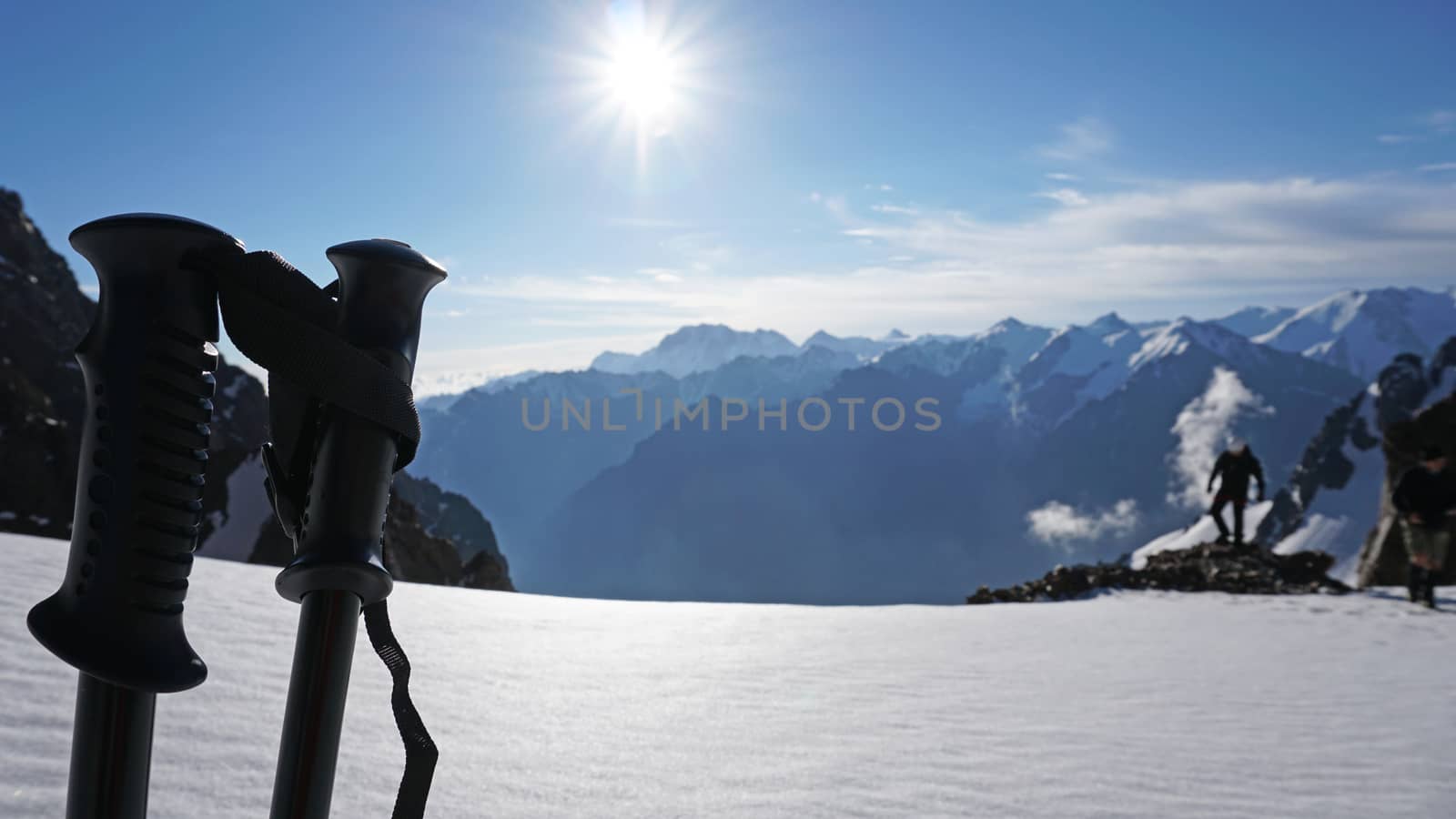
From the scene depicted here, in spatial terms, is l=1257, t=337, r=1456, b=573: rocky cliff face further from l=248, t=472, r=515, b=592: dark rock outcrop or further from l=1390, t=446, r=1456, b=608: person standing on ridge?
l=1390, t=446, r=1456, b=608: person standing on ridge

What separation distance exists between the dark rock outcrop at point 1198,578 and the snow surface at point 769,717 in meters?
4.31

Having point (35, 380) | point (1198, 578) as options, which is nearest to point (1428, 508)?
point (1198, 578)

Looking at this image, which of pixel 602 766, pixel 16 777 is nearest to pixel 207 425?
pixel 16 777

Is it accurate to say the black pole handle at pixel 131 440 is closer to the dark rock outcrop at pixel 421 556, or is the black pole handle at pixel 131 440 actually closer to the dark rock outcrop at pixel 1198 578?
the dark rock outcrop at pixel 1198 578

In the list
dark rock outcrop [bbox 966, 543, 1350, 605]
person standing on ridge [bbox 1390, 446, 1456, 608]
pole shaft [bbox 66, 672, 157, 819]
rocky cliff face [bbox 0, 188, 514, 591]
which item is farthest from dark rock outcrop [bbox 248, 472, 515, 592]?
pole shaft [bbox 66, 672, 157, 819]

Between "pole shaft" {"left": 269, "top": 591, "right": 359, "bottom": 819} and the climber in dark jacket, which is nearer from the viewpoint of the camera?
"pole shaft" {"left": 269, "top": 591, "right": 359, "bottom": 819}

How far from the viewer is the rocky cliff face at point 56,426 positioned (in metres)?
33.2

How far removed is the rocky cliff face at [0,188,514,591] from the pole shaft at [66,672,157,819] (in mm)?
19372

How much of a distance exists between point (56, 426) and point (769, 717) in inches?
1651

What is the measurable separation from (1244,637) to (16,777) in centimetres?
1026

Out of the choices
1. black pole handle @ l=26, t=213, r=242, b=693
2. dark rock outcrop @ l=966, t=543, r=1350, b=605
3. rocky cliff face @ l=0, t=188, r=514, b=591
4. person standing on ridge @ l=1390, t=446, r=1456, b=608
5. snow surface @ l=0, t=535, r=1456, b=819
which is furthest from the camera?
rocky cliff face @ l=0, t=188, r=514, b=591

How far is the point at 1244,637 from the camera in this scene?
9.31 m

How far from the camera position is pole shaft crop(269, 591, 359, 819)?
1.06m

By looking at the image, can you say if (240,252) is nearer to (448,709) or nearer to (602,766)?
(602,766)
